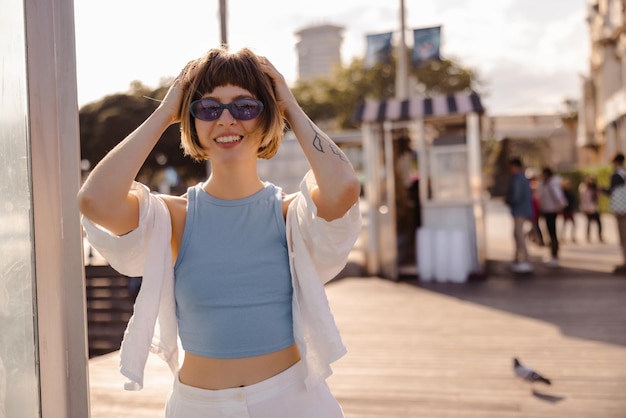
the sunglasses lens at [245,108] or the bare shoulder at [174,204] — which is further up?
the sunglasses lens at [245,108]

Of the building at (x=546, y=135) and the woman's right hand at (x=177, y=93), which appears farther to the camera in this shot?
the building at (x=546, y=135)

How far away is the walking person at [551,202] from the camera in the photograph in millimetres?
11320

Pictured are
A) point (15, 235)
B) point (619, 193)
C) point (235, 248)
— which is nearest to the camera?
point (235, 248)

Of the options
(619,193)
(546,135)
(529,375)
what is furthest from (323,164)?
(546,135)

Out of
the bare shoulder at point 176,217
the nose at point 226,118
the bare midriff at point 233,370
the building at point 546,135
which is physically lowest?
the bare midriff at point 233,370

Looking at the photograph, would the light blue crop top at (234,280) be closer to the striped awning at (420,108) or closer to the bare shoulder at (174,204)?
the bare shoulder at (174,204)

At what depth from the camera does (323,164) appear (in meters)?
1.55

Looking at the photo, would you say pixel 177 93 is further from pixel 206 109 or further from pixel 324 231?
pixel 324 231

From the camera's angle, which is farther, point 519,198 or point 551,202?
point 551,202

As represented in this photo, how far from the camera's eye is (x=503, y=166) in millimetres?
12812

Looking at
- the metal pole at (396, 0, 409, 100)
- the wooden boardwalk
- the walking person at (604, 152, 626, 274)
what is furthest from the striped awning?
the metal pole at (396, 0, 409, 100)

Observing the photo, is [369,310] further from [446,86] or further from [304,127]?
[446,86]

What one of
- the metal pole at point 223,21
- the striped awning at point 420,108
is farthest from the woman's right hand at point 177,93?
the striped awning at point 420,108

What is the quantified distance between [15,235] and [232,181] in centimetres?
75
